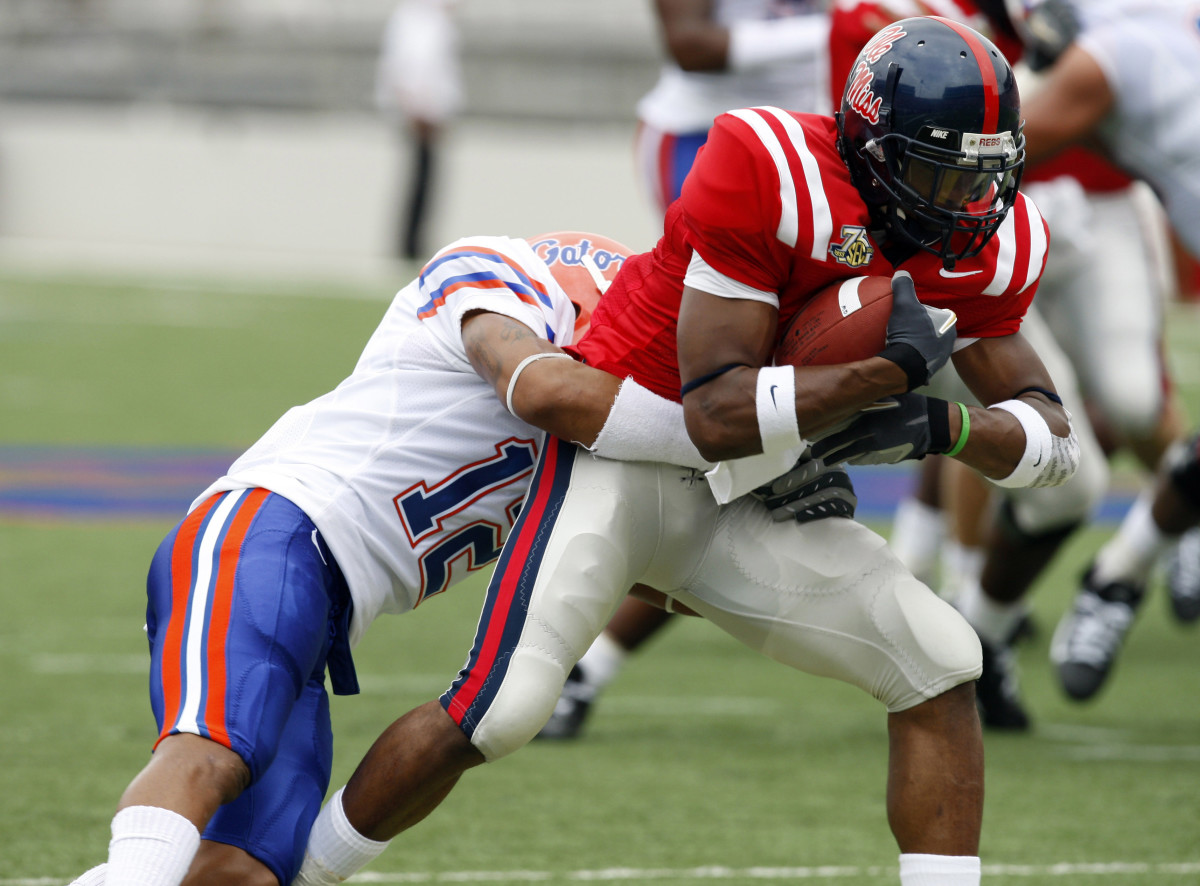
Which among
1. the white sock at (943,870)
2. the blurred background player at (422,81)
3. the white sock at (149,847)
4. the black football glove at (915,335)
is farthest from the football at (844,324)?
the blurred background player at (422,81)

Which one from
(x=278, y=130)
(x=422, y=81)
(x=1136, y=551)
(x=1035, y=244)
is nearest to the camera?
(x=1035, y=244)

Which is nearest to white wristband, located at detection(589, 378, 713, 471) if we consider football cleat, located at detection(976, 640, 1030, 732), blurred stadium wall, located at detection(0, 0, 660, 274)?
football cleat, located at detection(976, 640, 1030, 732)

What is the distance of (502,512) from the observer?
2.92m

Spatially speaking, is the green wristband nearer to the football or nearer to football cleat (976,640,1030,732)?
the football

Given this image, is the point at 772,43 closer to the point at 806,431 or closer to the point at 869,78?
the point at 869,78

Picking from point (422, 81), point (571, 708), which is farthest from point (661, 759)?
point (422, 81)

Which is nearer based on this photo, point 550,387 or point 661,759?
point 550,387

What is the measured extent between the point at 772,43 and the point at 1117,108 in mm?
1052

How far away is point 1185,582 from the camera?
5363 mm

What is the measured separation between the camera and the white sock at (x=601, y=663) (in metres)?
4.30

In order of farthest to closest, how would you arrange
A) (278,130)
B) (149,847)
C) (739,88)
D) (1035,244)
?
(278,130), (739,88), (1035,244), (149,847)

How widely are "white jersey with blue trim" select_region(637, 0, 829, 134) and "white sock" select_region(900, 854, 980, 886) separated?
9.69ft

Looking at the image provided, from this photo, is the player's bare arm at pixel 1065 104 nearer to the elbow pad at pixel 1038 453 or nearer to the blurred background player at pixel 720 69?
the blurred background player at pixel 720 69

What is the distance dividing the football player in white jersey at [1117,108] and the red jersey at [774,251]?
1.69m
